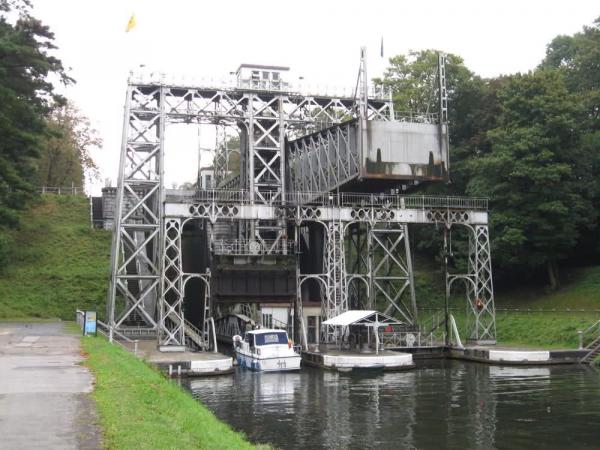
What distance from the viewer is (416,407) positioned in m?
26.4

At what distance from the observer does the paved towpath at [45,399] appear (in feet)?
43.3

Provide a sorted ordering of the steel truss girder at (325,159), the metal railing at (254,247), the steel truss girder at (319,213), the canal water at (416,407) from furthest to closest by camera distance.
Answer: the steel truss girder at (325,159) < the metal railing at (254,247) < the steel truss girder at (319,213) < the canal water at (416,407)

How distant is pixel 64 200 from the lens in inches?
3000

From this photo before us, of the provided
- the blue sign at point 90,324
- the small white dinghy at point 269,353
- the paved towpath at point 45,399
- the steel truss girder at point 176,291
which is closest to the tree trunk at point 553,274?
the small white dinghy at point 269,353

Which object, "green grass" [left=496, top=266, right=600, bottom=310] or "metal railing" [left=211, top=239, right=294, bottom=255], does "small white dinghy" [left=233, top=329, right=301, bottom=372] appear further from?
"green grass" [left=496, top=266, right=600, bottom=310]

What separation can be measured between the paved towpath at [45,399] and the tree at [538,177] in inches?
1414

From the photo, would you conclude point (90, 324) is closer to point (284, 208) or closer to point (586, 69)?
point (284, 208)

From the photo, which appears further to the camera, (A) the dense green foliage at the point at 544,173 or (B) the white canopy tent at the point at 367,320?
(A) the dense green foliage at the point at 544,173

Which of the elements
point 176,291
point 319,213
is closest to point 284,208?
point 319,213

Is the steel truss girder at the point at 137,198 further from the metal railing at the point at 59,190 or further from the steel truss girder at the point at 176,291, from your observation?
the metal railing at the point at 59,190

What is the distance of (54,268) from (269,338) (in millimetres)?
30714

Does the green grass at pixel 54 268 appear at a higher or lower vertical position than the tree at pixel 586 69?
lower

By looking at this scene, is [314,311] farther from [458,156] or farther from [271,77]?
[458,156]

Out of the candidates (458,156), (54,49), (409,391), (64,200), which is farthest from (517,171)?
(64,200)
